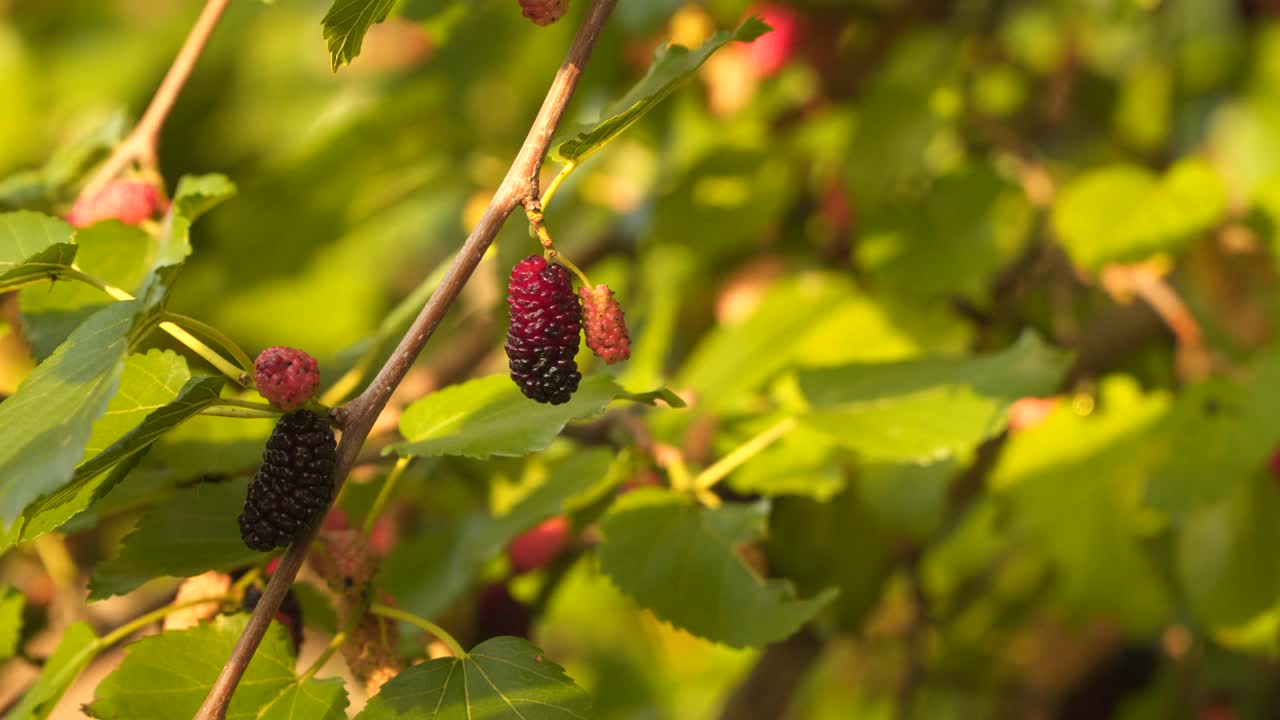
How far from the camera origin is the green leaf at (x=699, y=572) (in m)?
0.54

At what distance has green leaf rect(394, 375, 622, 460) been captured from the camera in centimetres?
44

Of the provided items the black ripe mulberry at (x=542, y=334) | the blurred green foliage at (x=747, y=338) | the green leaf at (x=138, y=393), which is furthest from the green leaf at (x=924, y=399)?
the green leaf at (x=138, y=393)

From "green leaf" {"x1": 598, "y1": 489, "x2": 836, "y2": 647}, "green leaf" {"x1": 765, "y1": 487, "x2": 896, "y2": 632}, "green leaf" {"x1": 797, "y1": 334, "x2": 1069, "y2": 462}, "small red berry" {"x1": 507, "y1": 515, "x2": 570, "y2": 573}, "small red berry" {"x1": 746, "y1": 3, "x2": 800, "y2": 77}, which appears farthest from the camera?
"small red berry" {"x1": 746, "y1": 3, "x2": 800, "y2": 77}

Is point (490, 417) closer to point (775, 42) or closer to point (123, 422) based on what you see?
point (123, 422)

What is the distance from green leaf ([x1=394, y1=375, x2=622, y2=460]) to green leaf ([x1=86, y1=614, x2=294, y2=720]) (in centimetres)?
10

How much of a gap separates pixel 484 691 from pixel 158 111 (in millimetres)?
390

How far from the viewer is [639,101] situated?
42 cm

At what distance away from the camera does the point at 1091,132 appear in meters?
1.43

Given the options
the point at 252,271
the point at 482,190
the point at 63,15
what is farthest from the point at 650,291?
the point at 63,15

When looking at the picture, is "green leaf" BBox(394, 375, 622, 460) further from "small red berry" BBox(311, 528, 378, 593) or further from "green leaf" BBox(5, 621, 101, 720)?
"green leaf" BBox(5, 621, 101, 720)

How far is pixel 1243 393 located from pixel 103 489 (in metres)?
0.76

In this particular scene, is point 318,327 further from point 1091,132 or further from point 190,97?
point 1091,132

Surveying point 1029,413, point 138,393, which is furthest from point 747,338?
point 138,393

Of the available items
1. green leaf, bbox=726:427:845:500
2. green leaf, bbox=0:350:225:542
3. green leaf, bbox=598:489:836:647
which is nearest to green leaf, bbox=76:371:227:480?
green leaf, bbox=0:350:225:542
